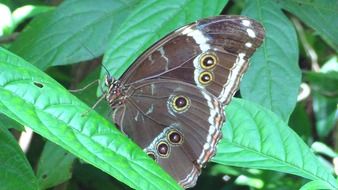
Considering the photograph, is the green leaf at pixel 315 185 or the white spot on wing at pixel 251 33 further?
the white spot on wing at pixel 251 33

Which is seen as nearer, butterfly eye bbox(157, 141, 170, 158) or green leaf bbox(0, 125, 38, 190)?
green leaf bbox(0, 125, 38, 190)

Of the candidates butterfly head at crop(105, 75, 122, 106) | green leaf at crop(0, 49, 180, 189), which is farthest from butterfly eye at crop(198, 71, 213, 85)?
green leaf at crop(0, 49, 180, 189)

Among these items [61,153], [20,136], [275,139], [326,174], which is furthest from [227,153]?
[20,136]

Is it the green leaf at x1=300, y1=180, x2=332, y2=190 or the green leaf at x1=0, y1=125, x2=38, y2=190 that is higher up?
the green leaf at x1=300, y1=180, x2=332, y2=190

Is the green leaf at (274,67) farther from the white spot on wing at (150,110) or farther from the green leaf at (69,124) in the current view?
the green leaf at (69,124)

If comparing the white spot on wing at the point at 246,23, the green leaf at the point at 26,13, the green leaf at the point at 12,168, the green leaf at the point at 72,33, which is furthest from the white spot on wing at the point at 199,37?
the green leaf at the point at 26,13

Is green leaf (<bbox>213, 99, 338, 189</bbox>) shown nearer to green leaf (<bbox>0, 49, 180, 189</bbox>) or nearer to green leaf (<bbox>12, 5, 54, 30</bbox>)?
green leaf (<bbox>0, 49, 180, 189</bbox>)
